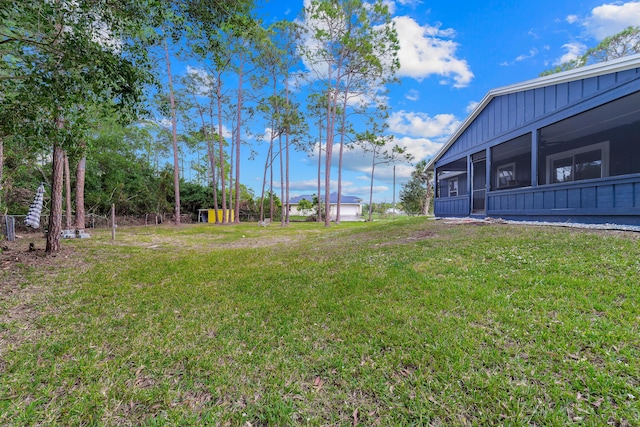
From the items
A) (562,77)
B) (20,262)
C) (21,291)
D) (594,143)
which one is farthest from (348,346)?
(594,143)

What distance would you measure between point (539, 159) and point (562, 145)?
3262 mm

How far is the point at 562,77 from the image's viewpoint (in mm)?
6480

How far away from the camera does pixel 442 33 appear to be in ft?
37.1

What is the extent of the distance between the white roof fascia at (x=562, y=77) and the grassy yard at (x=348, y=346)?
338 centimetres

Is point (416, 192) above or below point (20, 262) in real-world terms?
above

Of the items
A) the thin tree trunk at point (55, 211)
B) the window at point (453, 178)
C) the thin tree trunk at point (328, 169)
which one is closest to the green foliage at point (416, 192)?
the window at point (453, 178)

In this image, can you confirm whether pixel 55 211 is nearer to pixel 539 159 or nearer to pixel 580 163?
pixel 539 159

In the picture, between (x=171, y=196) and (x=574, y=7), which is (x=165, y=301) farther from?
(x=171, y=196)

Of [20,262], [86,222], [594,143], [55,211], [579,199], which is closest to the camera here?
[20,262]

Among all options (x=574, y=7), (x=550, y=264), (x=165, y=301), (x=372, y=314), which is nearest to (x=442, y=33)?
(x=574, y=7)

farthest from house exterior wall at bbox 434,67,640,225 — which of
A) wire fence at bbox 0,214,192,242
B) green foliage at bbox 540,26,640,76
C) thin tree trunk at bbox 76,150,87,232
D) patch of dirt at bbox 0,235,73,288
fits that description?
thin tree trunk at bbox 76,150,87,232

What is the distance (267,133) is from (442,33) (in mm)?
15407

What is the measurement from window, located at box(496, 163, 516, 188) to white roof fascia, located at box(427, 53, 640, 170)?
2.76 metres

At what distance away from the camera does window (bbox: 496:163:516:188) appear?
1180 cm
